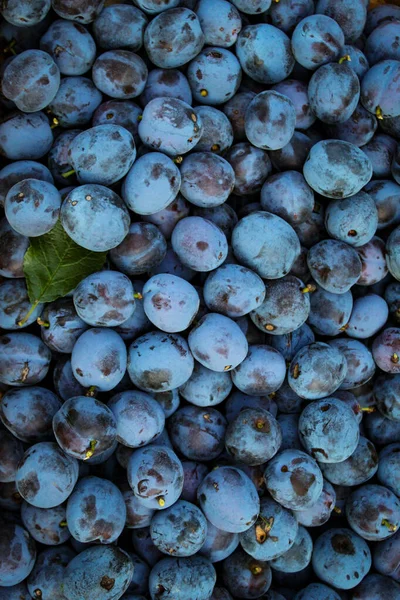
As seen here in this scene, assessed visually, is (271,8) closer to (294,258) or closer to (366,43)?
(366,43)

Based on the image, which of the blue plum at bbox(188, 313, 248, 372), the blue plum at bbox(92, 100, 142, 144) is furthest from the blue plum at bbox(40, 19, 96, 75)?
the blue plum at bbox(188, 313, 248, 372)

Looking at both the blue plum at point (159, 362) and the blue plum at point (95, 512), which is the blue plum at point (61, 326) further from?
the blue plum at point (95, 512)

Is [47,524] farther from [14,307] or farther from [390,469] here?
[390,469]

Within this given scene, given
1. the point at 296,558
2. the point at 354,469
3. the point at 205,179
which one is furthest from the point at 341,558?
the point at 205,179

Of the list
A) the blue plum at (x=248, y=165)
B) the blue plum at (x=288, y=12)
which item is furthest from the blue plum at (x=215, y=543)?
the blue plum at (x=288, y=12)

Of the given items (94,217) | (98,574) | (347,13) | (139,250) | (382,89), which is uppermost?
(347,13)

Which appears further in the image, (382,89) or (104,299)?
(382,89)

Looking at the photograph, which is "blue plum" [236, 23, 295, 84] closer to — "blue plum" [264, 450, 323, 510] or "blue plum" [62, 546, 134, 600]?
"blue plum" [264, 450, 323, 510]

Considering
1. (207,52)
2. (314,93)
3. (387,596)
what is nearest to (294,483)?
(387,596)
